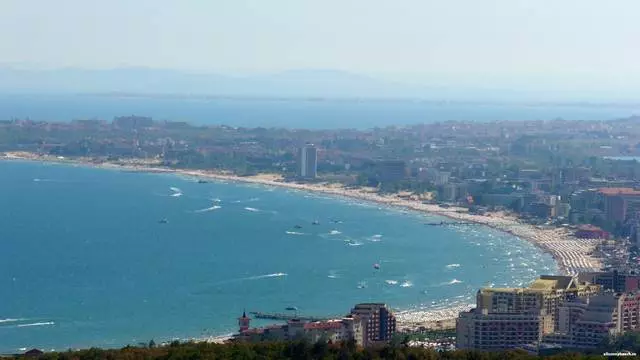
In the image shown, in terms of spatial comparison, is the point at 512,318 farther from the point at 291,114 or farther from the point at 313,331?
the point at 291,114

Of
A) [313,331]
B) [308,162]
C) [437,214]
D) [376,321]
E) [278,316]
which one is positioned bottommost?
[437,214]

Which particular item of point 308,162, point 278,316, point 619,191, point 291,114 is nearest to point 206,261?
point 278,316

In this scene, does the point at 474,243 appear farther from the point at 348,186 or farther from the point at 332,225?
the point at 348,186

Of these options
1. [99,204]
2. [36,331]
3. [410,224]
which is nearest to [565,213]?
[410,224]

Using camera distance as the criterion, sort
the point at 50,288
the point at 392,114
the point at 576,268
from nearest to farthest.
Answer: the point at 50,288
the point at 576,268
the point at 392,114

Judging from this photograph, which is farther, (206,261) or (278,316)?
(206,261)
